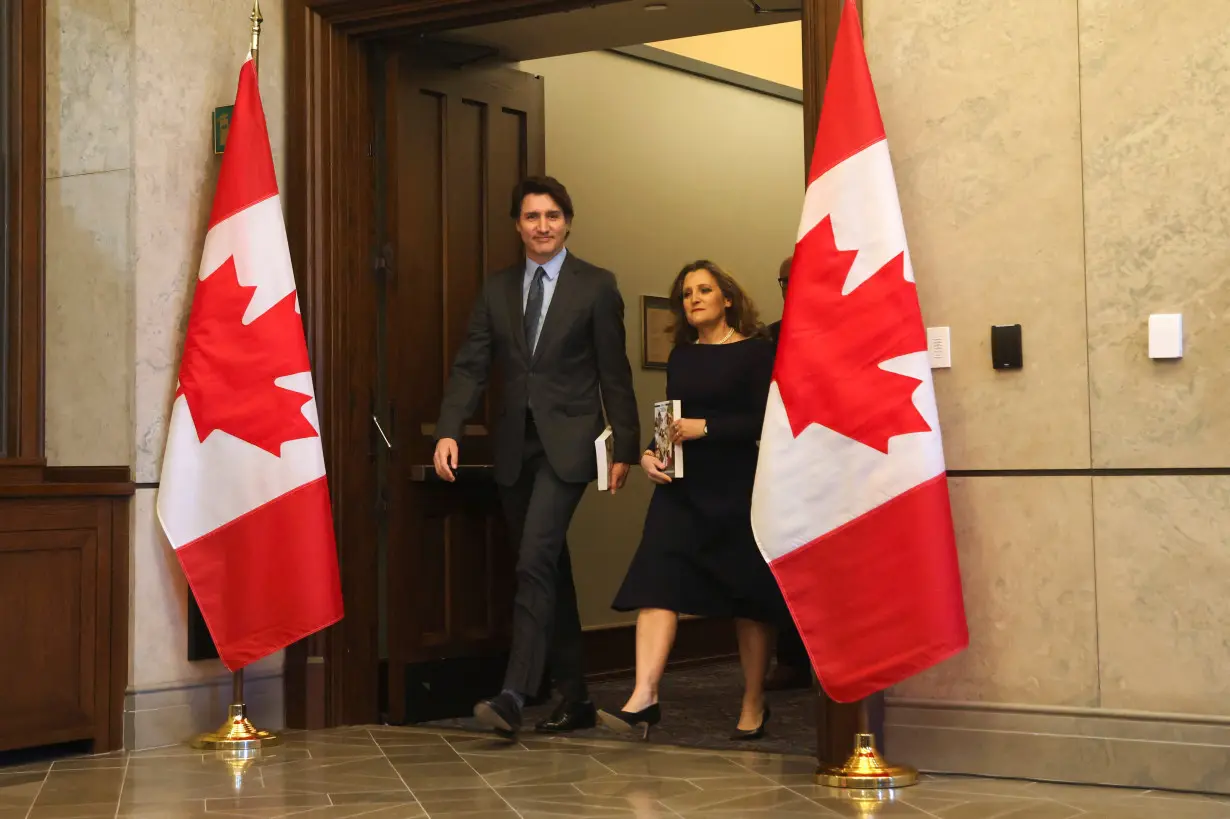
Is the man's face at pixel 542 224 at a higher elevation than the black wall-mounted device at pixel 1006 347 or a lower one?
higher

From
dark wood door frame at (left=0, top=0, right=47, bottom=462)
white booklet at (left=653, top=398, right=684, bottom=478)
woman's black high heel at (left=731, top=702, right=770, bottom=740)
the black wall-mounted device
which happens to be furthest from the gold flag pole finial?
woman's black high heel at (left=731, top=702, right=770, bottom=740)

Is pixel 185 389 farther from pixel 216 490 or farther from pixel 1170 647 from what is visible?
pixel 1170 647

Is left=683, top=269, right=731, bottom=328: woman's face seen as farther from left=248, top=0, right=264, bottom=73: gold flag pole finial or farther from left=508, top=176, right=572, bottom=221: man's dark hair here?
left=248, top=0, right=264, bottom=73: gold flag pole finial

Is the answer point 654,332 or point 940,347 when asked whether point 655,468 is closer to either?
point 940,347

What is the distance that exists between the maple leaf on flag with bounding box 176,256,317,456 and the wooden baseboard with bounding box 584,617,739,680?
2.20 metres

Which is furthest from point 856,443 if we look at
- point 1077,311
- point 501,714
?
point 501,714

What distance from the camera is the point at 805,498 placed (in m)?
3.69

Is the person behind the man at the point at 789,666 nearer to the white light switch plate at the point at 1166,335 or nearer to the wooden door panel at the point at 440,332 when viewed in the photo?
the wooden door panel at the point at 440,332

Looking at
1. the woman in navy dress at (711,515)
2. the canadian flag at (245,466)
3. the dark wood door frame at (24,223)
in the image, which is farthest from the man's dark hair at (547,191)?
the dark wood door frame at (24,223)

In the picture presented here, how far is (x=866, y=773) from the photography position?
3.70 m

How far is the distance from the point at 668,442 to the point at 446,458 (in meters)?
0.72

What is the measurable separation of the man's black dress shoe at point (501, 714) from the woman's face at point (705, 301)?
1309 millimetres

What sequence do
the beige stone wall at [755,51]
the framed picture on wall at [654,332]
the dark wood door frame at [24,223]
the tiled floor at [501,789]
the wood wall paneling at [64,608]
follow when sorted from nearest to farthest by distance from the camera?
the tiled floor at [501,789]
the wood wall paneling at [64,608]
the dark wood door frame at [24,223]
the framed picture on wall at [654,332]
the beige stone wall at [755,51]

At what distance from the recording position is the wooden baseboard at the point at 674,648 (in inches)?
251
